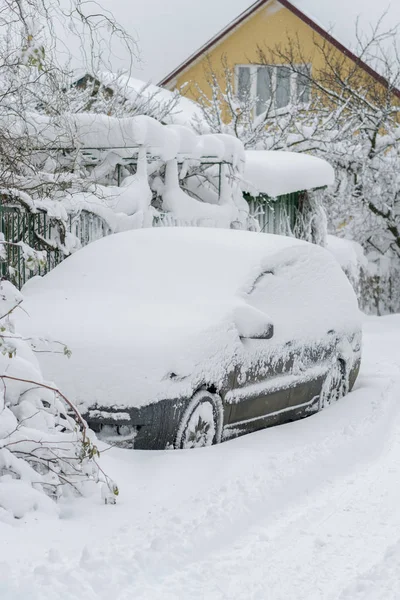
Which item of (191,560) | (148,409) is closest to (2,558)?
(191,560)

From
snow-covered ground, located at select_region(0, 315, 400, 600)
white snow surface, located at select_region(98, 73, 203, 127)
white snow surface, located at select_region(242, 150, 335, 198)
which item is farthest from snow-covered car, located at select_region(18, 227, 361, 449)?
white snow surface, located at select_region(98, 73, 203, 127)

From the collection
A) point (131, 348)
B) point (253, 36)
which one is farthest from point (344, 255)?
point (131, 348)

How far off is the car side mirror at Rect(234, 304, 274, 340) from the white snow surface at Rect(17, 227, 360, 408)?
10 millimetres

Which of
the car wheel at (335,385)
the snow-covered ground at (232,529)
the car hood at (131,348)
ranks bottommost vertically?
the snow-covered ground at (232,529)

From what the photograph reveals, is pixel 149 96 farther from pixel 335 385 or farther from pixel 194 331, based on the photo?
pixel 194 331

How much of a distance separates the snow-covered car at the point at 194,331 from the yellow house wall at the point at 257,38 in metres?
19.9

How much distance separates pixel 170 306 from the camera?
6.91 metres

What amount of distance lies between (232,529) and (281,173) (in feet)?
32.3

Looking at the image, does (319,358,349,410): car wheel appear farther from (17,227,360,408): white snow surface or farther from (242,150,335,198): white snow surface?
(242,150,335,198): white snow surface

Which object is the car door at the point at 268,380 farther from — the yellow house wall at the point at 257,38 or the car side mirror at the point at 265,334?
the yellow house wall at the point at 257,38

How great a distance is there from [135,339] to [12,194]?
8.23 ft

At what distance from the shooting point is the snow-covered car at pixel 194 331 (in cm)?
622

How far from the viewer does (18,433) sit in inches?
216

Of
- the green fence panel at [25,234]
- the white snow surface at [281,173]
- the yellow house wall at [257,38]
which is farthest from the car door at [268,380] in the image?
the yellow house wall at [257,38]
